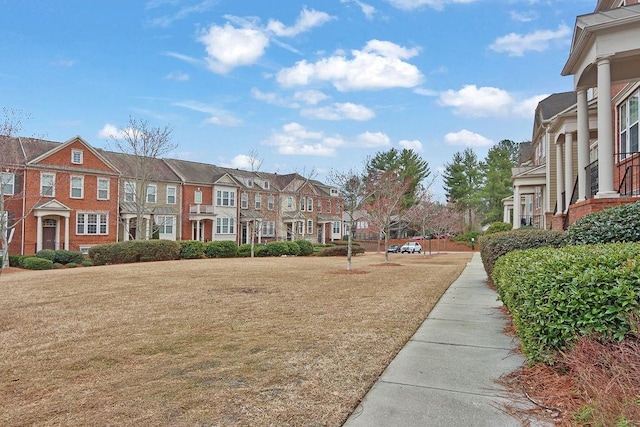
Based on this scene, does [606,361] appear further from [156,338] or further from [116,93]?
[116,93]

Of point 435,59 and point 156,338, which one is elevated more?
point 435,59

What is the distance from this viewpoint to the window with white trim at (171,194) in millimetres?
35250

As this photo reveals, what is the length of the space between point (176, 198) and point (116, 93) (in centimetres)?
1749

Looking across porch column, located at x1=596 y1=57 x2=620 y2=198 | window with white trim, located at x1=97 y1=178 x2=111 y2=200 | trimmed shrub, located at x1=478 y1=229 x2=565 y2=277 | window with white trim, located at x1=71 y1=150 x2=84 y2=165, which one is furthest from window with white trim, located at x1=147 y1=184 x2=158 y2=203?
porch column, located at x1=596 y1=57 x2=620 y2=198

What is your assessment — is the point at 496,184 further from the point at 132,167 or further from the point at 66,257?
the point at 66,257

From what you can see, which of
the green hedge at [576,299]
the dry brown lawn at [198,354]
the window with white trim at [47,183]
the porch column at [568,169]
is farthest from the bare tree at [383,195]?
the window with white trim at [47,183]

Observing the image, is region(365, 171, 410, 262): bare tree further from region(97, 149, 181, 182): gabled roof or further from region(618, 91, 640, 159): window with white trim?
region(97, 149, 181, 182): gabled roof

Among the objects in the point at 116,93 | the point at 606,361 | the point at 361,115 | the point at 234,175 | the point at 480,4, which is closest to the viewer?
the point at 606,361

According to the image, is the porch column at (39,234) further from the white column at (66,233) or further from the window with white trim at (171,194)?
the window with white trim at (171,194)

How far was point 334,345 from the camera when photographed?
474 centimetres

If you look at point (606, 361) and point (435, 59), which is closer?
point (606, 361)

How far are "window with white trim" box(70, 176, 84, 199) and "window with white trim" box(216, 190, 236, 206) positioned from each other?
11.5 m

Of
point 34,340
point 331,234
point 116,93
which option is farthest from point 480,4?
point 331,234

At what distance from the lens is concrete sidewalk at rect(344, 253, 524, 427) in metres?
2.98
